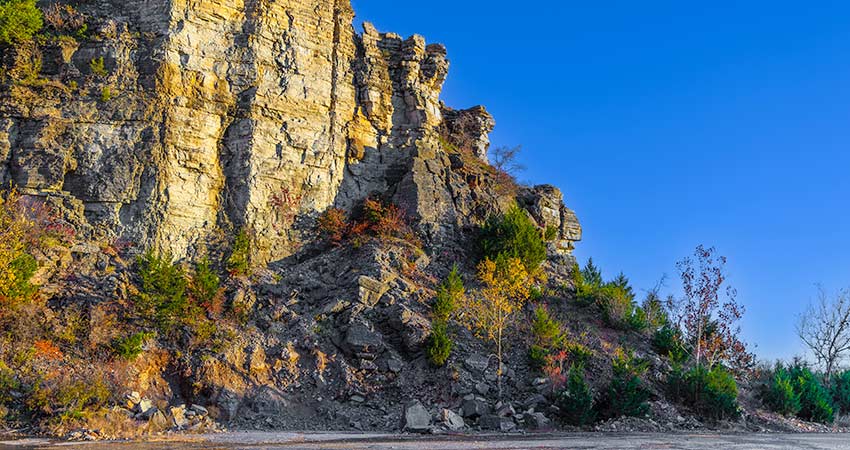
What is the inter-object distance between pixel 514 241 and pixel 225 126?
14.3 metres

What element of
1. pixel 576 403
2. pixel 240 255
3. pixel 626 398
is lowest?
pixel 576 403

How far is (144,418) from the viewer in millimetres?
21594

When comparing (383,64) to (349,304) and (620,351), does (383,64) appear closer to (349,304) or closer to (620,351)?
(349,304)

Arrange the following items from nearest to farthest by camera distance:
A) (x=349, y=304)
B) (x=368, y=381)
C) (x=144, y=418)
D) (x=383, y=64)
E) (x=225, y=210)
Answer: (x=144, y=418), (x=368, y=381), (x=349, y=304), (x=225, y=210), (x=383, y=64)

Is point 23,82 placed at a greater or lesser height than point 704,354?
greater

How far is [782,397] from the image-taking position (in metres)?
29.8

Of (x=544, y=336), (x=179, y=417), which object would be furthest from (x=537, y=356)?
(x=179, y=417)

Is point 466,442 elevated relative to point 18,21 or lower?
lower

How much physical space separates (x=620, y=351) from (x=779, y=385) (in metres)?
6.52

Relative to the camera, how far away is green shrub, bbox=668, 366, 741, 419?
27578 mm

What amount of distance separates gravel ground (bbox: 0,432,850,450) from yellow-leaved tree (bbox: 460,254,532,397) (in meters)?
6.21

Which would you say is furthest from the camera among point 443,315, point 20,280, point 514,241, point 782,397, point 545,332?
point 514,241

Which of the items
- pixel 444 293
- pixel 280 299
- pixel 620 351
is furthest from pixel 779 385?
pixel 280 299

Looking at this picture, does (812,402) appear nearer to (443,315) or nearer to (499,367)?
(499,367)
